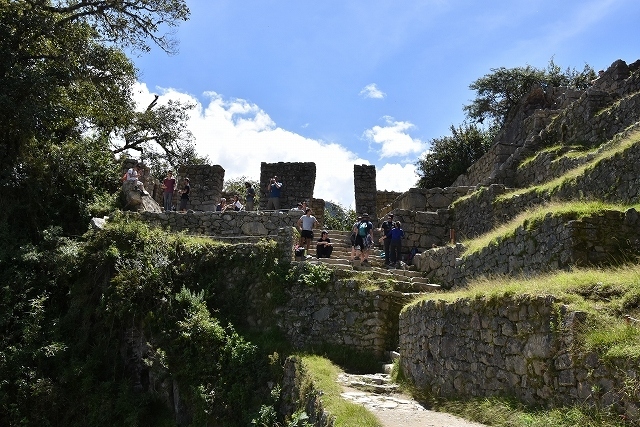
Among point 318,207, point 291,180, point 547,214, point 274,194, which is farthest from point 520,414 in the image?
point 318,207

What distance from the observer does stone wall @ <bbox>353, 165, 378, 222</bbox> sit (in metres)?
20.1

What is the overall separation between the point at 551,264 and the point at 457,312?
194cm

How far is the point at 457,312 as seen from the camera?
7824mm

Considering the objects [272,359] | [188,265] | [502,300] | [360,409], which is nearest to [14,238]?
[188,265]

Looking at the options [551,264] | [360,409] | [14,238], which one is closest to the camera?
[360,409]

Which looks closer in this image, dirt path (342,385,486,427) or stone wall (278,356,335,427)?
dirt path (342,385,486,427)

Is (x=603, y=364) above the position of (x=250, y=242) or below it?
below

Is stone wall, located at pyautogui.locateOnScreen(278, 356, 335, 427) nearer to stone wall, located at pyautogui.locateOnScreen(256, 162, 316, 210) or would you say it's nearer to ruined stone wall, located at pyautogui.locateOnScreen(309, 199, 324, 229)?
stone wall, located at pyautogui.locateOnScreen(256, 162, 316, 210)

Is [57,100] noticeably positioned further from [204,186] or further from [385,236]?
[385,236]

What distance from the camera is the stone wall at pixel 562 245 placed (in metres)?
8.05

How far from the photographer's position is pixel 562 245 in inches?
336

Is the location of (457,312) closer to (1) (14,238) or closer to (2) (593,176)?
(2) (593,176)

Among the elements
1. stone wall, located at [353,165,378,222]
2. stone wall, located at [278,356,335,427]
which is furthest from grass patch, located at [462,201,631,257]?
stone wall, located at [353,165,378,222]

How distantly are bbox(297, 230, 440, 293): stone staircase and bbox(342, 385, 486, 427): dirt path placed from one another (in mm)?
3699
